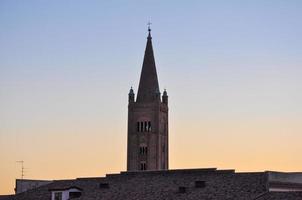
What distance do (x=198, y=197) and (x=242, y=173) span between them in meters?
4.72

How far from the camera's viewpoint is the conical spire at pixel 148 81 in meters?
131

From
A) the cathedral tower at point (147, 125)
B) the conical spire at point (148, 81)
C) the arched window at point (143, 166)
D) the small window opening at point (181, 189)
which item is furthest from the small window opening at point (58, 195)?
the conical spire at point (148, 81)

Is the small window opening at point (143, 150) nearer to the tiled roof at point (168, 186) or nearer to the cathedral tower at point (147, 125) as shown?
the cathedral tower at point (147, 125)

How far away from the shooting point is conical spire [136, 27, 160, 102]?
5148 inches

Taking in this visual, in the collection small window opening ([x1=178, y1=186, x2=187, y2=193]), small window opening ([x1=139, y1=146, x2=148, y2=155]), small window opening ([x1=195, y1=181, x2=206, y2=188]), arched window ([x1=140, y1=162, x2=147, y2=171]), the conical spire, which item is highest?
the conical spire

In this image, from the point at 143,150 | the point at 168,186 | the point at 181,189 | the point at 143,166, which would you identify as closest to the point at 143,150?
the point at 143,150

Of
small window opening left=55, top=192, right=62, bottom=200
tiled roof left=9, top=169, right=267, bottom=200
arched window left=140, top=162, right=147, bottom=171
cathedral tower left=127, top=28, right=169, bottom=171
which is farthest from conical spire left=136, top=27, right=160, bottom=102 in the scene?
small window opening left=55, top=192, right=62, bottom=200

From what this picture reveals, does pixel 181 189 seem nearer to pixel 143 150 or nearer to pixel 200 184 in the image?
pixel 200 184

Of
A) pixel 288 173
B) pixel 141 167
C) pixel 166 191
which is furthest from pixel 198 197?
pixel 141 167

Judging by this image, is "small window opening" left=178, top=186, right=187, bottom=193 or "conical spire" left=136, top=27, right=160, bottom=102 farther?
"conical spire" left=136, top=27, right=160, bottom=102

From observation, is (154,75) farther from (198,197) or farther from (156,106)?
(198,197)

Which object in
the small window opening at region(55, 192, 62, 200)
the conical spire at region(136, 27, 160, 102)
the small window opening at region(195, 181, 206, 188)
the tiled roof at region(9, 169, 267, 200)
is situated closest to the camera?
the tiled roof at region(9, 169, 267, 200)

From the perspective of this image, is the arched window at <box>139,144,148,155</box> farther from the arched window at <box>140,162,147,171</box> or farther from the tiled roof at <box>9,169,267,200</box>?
the tiled roof at <box>9,169,267,200</box>

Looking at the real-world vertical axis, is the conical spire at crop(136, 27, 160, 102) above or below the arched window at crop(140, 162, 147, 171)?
above
